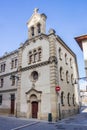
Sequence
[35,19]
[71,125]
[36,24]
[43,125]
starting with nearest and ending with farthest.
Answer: [71,125] < [43,125] < [36,24] < [35,19]

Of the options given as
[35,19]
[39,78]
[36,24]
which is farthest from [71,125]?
[35,19]

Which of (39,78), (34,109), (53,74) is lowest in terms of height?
(34,109)

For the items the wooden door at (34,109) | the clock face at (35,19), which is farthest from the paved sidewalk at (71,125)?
the clock face at (35,19)

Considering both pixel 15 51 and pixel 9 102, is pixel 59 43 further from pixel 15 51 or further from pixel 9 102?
pixel 9 102

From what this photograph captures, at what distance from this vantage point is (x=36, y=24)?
86.8 feet

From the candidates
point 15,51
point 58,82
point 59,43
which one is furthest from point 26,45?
point 58,82

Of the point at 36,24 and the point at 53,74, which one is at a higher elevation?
the point at 36,24

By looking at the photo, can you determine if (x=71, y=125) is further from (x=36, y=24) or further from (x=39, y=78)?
(x=36, y=24)

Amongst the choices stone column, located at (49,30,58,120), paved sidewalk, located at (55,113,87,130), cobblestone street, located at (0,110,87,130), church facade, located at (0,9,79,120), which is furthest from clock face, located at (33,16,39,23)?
paved sidewalk, located at (55,113,87,130)

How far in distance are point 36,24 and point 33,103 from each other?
1333 centimetres

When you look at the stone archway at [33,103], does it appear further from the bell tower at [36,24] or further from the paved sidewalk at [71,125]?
the bell tower at [36,24]

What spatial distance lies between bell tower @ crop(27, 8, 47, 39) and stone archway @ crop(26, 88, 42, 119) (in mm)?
9819

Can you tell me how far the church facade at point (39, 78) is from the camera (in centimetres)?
2123

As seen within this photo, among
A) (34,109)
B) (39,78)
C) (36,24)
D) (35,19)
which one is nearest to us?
→ (34,109)
